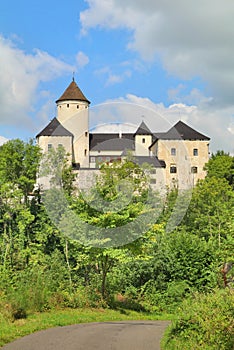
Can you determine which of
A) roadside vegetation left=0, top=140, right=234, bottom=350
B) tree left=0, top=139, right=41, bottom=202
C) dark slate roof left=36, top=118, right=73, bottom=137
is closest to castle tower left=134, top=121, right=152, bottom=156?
dark slate roof left=36, top=118, right=73, bottom=137

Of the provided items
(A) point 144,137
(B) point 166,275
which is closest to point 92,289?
(B) point 166,275

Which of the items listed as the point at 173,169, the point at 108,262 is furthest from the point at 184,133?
the point at 108,262

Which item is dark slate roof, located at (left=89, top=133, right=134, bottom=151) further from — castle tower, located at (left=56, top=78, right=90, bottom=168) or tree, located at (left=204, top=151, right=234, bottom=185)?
tree, located at (left=204, top=151, right=234, bottom=185)

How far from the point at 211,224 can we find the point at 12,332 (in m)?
31.2

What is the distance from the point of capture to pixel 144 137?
256ft

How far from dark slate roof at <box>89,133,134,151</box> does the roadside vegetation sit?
65.2 feet

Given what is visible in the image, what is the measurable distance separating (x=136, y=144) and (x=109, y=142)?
11055 millimetres

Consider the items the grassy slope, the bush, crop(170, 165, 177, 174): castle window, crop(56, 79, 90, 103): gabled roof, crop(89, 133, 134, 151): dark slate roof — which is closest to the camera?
the bush

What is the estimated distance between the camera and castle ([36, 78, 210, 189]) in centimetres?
6528

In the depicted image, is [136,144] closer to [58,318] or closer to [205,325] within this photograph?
[58,318]

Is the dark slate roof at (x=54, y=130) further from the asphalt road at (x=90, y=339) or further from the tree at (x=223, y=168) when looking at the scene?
the asphalt road at (x=90, y=339)

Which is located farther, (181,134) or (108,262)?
(181,134)

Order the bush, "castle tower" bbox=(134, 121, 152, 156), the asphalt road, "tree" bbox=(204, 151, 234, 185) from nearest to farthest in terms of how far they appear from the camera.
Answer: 1. the bush
2. the asphalt road
3. "tree" bbox=(204, 151, 234, 185)
4. "castle tower" bbox=(134, 121, 152, 156)

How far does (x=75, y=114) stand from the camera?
7088cm
